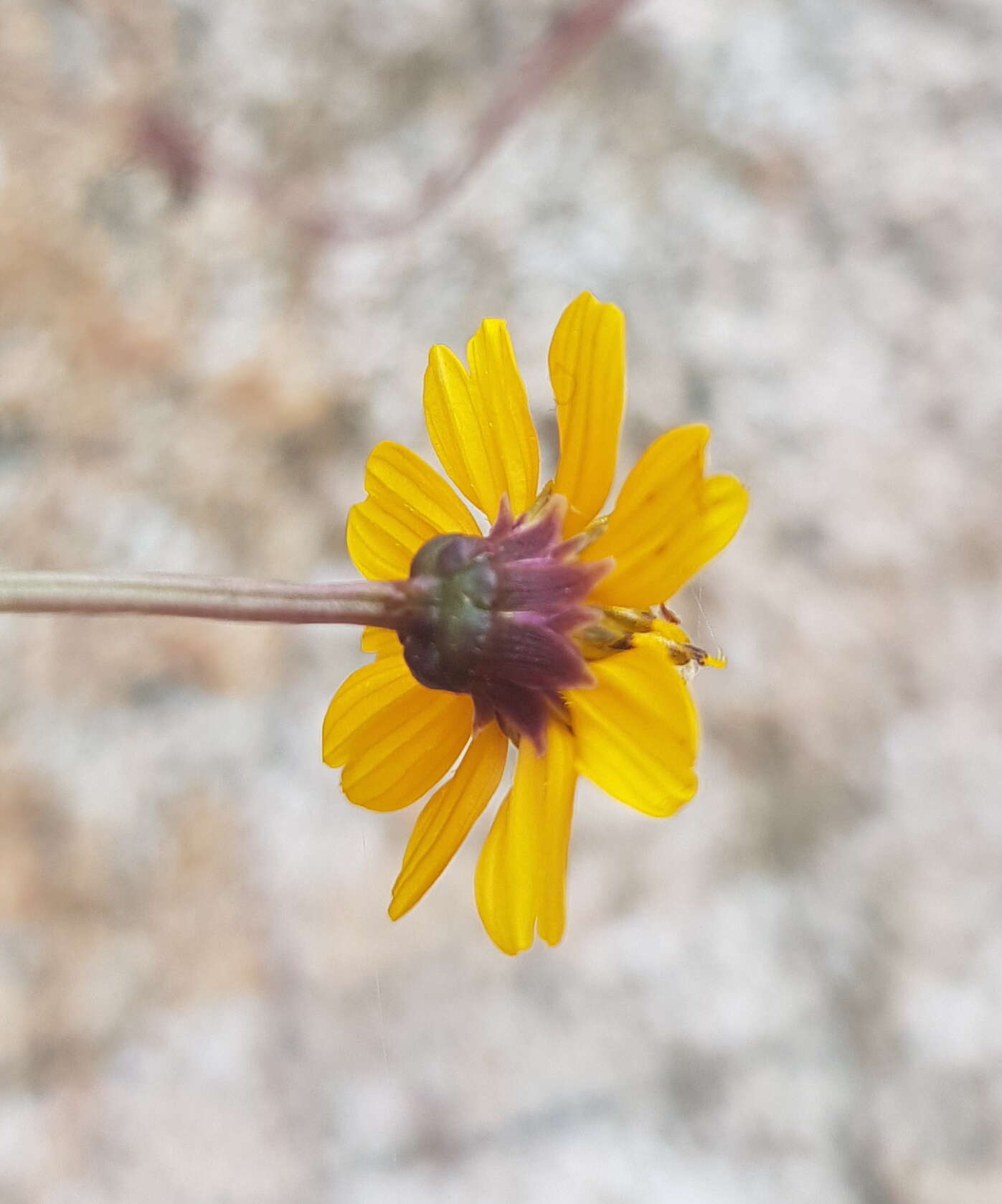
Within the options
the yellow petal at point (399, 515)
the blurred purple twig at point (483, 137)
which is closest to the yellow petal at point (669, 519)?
the yellow petal at point (399, 515)

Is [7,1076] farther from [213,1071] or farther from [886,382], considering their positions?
[886,382]

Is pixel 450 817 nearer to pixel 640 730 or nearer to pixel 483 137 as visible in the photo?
pixel 640 730

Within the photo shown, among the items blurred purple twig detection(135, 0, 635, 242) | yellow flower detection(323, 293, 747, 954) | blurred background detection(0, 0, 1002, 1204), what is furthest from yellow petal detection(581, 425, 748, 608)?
blurred purple twig detection(135, 0, 635, 242)

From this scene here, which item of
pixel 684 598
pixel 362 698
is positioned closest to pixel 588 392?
pixel 362 698

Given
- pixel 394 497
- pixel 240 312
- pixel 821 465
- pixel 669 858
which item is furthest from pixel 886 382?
pixel 394 497

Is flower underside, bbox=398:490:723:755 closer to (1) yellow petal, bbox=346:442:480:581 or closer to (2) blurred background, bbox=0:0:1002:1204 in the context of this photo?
(1) yellow petal, bbox=346:442:480:581

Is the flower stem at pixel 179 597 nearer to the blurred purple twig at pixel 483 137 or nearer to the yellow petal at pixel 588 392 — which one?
the yellow petal at pixel 588 392
